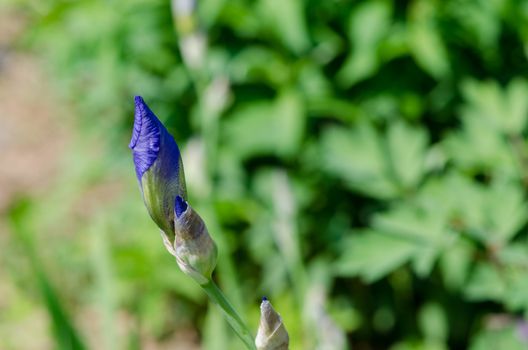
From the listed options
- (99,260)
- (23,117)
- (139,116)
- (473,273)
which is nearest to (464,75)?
(473,273)

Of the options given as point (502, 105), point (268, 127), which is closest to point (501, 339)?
point (502, 105)

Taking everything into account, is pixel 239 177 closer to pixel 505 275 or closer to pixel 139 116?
pixel 505 275

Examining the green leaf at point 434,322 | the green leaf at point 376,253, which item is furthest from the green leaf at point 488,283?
the green leaf at point 434,322

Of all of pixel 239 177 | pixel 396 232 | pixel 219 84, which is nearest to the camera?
pixel 396 232

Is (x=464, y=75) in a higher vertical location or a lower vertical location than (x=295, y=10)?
lower

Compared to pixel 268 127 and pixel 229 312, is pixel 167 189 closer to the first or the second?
pixel 229 312

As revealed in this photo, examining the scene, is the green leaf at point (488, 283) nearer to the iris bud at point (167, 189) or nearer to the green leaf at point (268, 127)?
the green leaf at point (268, 127)
